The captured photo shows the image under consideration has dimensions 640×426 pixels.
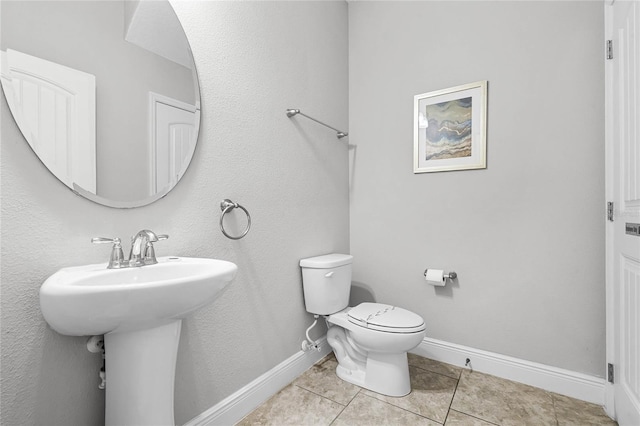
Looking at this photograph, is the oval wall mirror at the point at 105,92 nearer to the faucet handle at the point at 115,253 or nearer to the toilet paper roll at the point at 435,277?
the faucet handle at the point at 115,253

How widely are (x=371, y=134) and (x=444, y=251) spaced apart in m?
0.97

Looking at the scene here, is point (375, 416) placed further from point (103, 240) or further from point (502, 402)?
point (103, 240)

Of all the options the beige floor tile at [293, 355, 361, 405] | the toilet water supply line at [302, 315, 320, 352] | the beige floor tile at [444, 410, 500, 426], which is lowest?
the beige floor tile at [293, 355, 361, 405]

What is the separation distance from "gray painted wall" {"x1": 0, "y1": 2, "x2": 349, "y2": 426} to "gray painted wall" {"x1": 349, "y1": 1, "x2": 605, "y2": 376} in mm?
295

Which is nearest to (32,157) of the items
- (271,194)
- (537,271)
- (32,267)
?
(32,267)

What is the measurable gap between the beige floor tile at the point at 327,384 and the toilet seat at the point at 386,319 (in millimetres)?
367

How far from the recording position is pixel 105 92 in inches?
38.8

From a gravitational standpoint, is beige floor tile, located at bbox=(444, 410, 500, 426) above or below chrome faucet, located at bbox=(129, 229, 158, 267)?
below

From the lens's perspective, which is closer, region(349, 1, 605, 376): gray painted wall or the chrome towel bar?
region(349, 1, 605, 376): gray painted wall

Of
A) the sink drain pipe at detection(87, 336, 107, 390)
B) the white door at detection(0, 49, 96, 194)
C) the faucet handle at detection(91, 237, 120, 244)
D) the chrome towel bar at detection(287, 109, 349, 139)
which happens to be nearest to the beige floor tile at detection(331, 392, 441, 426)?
the sink drain pipe at detection(87, 336, 107, 390)

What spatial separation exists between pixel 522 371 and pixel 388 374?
0.79 m

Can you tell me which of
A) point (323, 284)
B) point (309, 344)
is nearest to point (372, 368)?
point (309, 344)

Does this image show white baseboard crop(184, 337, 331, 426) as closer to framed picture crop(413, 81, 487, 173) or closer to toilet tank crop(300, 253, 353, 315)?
toilet tank crop(300, 253, 353, 315)

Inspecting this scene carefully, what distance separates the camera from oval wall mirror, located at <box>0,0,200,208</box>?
2.71ft
